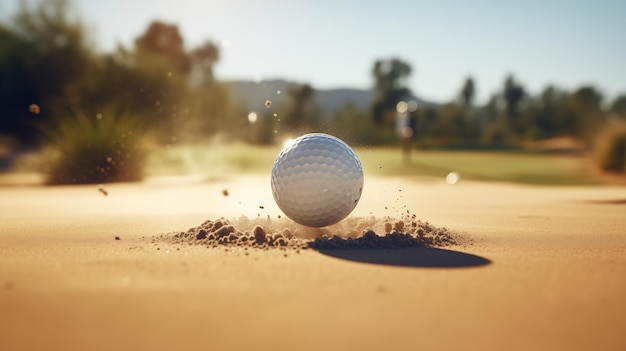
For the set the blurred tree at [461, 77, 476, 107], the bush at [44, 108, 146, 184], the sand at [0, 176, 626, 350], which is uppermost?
the blurred tree at [461, 77, 476, 107]

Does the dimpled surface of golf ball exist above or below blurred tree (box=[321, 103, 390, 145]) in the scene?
below

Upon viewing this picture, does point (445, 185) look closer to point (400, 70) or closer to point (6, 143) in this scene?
point (6, 143)

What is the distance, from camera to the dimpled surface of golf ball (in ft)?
21.8

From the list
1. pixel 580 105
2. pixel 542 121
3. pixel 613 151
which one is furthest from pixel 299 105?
pixel 613 151

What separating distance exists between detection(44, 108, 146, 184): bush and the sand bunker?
11477 mm

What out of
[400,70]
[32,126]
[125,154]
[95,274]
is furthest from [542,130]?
[95,274]

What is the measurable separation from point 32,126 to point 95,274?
114 ft

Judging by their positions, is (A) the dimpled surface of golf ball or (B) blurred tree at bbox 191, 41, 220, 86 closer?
(A) the dimpled surface of golf ball

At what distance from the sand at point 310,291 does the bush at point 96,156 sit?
9.58 meters

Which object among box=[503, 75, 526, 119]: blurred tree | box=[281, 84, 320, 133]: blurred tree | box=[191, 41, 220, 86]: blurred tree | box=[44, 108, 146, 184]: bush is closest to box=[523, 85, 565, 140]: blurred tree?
box=[503, 75, 526, 119]: blurred tree

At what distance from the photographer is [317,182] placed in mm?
6621

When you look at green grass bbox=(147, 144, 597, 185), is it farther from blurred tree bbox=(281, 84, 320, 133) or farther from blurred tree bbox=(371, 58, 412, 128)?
blurred tree bbox=(371, 58, 412, 128)

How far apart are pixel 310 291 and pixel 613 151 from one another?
21.5 metres

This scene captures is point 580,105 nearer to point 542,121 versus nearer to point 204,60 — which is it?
point 542,121
